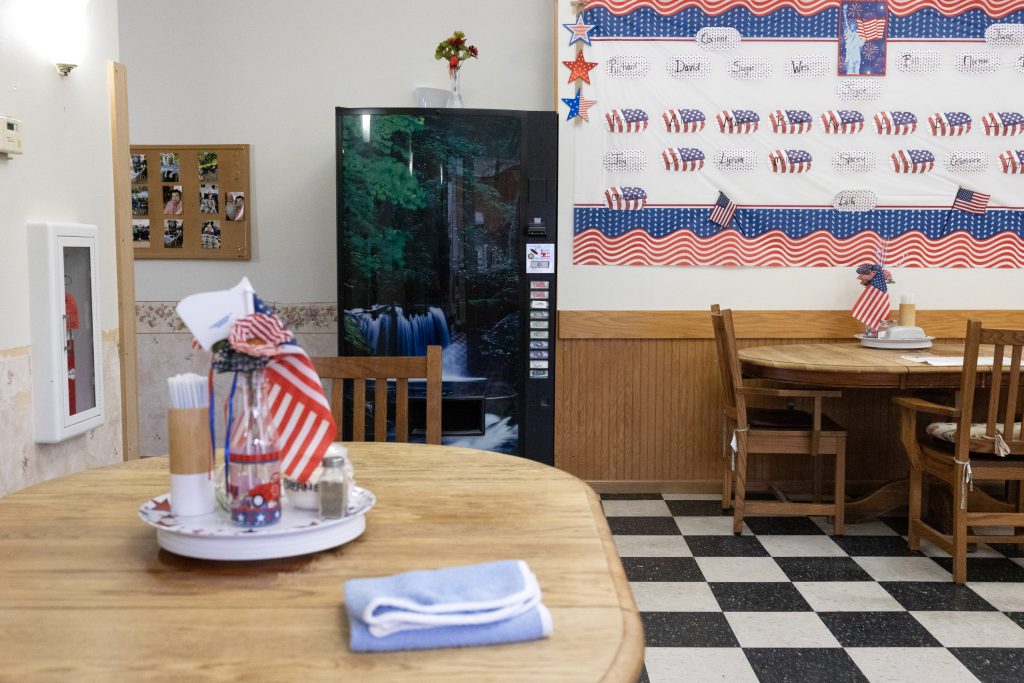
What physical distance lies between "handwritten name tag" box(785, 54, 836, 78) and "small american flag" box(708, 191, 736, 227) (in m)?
0.64

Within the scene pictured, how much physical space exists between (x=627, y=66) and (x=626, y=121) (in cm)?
25

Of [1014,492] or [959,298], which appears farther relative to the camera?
[959,298]

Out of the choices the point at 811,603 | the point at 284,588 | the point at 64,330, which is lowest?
the point at 811,603

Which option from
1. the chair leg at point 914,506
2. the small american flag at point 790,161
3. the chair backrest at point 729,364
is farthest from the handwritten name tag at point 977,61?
the chair leg at point 914,506

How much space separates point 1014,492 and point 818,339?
41.5 inches

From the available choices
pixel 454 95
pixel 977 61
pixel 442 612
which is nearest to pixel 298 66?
pixel 454 95

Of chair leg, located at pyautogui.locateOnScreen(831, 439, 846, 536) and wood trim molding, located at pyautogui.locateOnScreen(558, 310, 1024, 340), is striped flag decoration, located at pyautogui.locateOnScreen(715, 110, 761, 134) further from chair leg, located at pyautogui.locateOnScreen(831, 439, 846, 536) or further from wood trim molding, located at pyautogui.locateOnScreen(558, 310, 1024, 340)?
chair leg, located at pyautogui.locateOnScreen(831, 439, 846, 536)

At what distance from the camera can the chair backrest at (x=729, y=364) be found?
364 cm

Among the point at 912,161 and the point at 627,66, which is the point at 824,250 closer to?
the point at 912,161

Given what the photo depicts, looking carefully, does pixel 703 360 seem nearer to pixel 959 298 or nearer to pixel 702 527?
pixel 702 527

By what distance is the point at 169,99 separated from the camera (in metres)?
4.39

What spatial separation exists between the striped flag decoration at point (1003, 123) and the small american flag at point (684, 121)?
133cm

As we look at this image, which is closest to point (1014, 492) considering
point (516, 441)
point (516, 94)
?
point (516, 441)

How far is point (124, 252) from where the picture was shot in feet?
10.3
